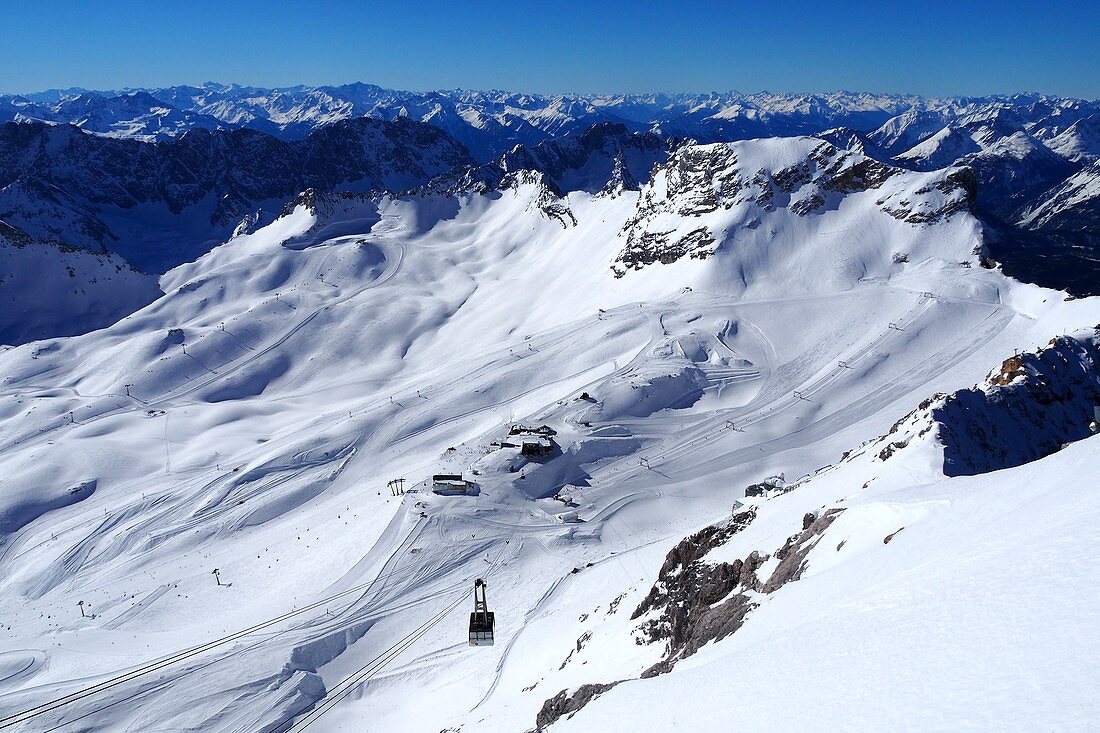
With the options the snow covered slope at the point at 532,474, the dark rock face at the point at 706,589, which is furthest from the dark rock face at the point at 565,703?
the dark rock face at the point at 706,589

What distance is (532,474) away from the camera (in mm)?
53094

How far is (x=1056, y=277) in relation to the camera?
7800cm

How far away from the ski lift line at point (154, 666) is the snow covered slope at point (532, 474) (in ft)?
0.64

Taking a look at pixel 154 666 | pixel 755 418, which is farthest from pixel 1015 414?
pixel 154 666

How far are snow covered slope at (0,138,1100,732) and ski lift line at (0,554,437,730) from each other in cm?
19

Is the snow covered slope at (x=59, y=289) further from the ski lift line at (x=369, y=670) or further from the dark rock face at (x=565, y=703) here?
the dark rock face at (x=565, y=703)

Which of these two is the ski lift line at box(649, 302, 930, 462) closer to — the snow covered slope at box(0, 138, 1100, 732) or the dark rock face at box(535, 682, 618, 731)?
the snow covered slope at box(0, 138, 1100, 732)

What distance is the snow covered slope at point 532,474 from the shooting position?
54.8 feet

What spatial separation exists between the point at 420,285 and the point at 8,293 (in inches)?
3576

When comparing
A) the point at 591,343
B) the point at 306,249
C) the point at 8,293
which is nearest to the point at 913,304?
the point at 591,343

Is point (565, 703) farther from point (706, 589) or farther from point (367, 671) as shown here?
point (367, 671)

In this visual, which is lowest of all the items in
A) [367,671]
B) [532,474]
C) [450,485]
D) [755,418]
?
[367,671]

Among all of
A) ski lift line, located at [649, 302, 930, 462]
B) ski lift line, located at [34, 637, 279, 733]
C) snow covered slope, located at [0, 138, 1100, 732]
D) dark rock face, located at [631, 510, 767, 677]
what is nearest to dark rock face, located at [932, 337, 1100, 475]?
snow covered slope, located at [0, 138, 1100, 732]

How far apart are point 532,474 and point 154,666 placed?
1127 inches
